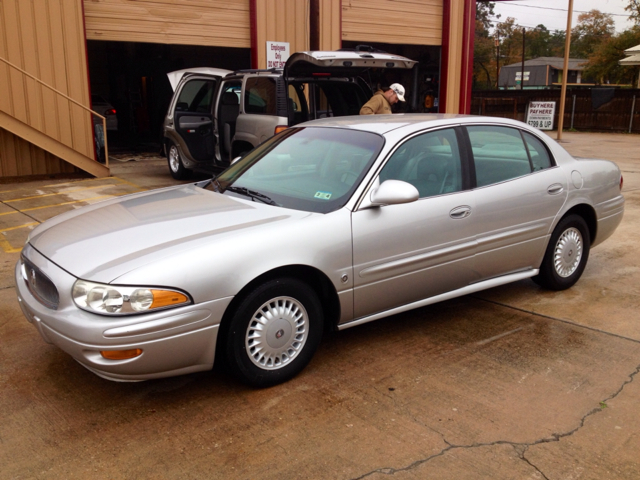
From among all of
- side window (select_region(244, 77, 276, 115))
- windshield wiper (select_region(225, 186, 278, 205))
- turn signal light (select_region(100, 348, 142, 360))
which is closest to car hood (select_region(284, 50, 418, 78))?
side window (select_region(244, 77, 276, 115))

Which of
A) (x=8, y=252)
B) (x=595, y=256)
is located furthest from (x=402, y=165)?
(x=8, y=252)

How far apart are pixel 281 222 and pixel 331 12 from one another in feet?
38.3

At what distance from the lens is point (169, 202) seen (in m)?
4.21

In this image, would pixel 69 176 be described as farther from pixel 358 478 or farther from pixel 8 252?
pixel 358 478

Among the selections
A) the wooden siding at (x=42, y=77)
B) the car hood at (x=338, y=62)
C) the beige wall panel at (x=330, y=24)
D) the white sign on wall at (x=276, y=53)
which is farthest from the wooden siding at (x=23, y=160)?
the beige wall panel at (x=330, y=24)

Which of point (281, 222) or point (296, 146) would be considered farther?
point (296, 146)

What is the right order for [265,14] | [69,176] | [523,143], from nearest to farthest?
1. [523,143]
2. [69,176]
3. [265,14]

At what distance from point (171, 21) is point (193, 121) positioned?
3.22 m

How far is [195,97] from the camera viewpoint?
420 inches

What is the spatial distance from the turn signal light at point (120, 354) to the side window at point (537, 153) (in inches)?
136

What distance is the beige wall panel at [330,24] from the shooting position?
45.6ft

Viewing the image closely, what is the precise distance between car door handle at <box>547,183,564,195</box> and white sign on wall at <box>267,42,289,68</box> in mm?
9684

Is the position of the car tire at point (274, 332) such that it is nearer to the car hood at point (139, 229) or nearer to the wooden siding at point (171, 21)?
→ the car hood at point (139, 229)

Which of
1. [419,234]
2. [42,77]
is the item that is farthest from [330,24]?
[419,234]
